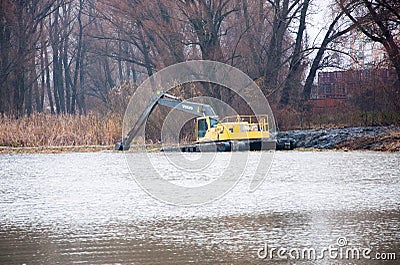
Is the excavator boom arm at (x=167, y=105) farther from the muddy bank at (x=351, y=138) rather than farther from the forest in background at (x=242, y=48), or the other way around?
the muddy bank at (x=351, y=138)

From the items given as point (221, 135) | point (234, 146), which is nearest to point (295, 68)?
point (221, 135)

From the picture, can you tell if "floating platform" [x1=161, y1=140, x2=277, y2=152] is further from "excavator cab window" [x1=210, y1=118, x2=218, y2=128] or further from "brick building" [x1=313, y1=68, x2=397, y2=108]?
"brick building" [x1=313, y1=68, x2=397, y2=108]

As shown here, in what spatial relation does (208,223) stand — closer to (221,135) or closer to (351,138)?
(221,135)

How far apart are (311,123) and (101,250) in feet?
92.6

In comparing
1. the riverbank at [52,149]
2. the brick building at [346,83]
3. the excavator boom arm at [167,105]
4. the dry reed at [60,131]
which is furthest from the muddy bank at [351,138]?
the riverbank at [52,149]

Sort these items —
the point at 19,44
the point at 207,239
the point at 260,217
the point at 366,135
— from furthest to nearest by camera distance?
1. the point at 19,44
2. the point at 366,135
3. the point at 260,217
4. the point at 207,239

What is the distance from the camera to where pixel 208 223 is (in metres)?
8.74

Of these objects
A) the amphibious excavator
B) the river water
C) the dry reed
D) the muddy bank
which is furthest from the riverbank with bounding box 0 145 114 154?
the river water

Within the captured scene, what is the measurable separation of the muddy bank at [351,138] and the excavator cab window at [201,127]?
11.6 feet

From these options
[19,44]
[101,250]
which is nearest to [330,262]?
[101,250]

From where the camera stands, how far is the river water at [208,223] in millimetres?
6812

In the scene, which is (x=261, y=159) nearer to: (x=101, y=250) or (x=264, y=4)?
(x=101, y=250)

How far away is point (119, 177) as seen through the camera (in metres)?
15.4

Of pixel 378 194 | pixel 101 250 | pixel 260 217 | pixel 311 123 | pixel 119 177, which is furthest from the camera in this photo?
pixel 311 123
